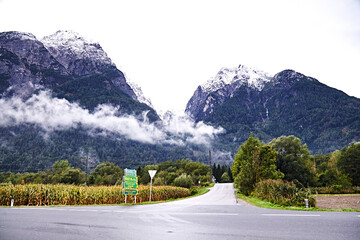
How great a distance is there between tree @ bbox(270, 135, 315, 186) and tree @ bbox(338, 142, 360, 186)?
26.5ft

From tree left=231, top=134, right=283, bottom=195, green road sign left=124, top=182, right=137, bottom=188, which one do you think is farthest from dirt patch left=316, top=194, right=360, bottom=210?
green road sign left=124, top=182, right=137, bottom=188

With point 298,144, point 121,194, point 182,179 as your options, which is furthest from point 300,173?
point 121,194

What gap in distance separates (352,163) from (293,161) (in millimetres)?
14332

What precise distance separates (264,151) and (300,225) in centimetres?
2553

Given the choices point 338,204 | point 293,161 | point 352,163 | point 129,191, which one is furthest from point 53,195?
point 352,163

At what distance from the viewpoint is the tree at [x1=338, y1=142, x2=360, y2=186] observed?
55.1m

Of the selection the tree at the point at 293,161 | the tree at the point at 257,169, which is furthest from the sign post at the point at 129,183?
the tree at the point at 293,161

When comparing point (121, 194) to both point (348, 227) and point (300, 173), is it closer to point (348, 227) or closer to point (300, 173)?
point (348, 227)

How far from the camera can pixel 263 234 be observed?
241 inches

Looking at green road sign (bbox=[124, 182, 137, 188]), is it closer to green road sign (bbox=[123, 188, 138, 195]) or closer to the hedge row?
green road sign (bbox=[123, 188, 138, 195])

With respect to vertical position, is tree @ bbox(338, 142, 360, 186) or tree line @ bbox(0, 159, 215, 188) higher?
tree @ bbox(338, 142, 360, 186)

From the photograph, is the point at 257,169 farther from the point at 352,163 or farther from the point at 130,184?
the point at 352,163

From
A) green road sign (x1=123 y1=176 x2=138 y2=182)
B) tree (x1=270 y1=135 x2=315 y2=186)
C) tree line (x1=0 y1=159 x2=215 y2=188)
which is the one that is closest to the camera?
green road sign (x1=123 y1=176 x2=138 y2=182)

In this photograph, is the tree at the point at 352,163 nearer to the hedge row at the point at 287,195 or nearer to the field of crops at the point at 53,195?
the hedge row at the point at 287,195
